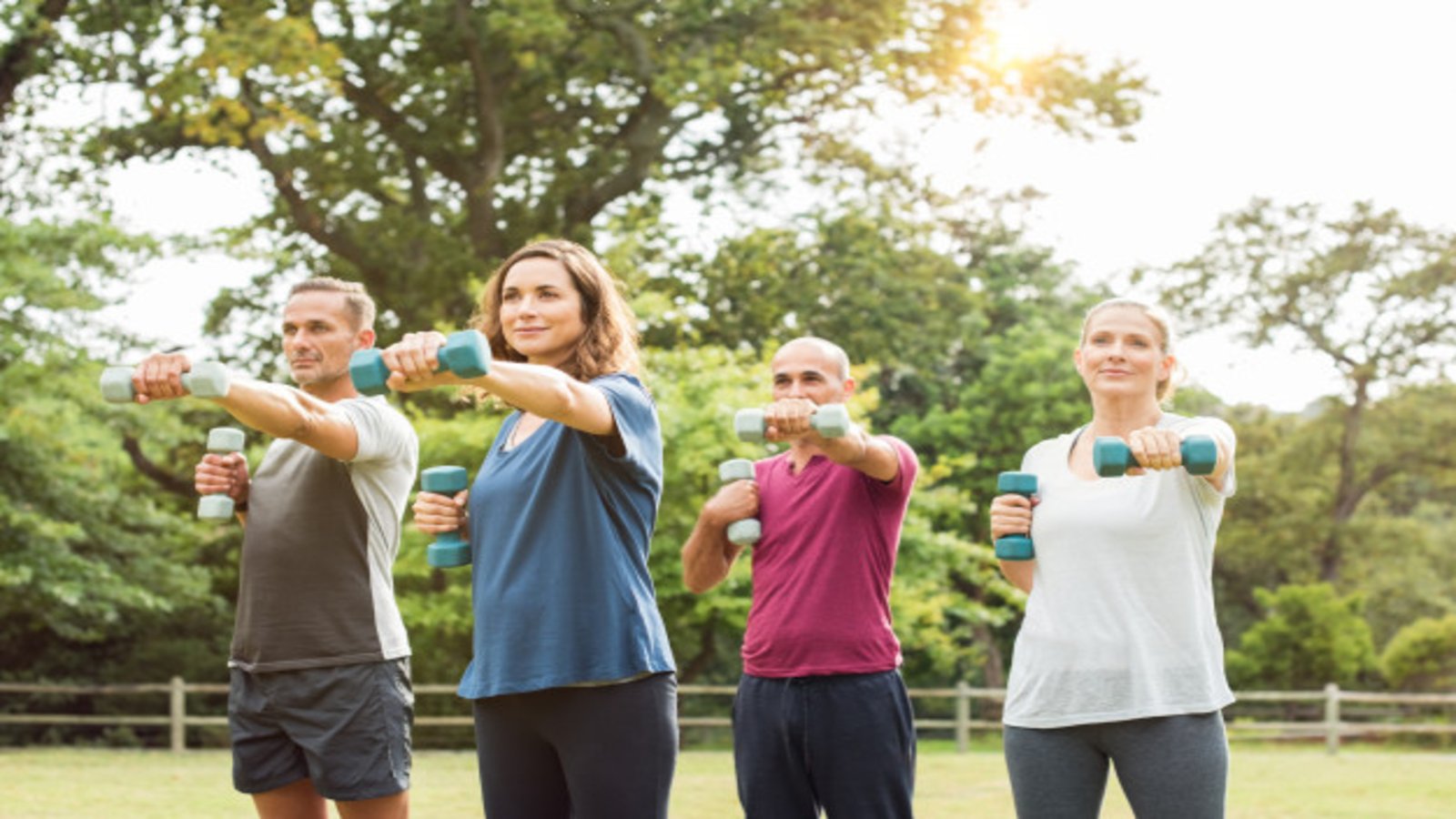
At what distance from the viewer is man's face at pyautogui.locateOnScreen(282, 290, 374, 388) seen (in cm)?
413

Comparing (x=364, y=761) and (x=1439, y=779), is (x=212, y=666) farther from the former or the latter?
(x=364, y=761)

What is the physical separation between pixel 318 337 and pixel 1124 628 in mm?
2069

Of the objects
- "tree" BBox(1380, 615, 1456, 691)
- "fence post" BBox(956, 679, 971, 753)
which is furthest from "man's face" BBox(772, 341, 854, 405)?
"tree" BBox(1380, 615, 1456, 691)

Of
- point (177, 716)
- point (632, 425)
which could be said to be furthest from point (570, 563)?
point (177, 716)

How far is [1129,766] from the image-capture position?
3363 mm

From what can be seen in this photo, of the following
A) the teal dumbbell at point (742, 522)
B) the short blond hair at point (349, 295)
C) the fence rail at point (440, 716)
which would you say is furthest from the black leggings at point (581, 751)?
the fence rail at point (440, 716)

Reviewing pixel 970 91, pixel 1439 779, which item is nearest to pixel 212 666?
pixel 970 91

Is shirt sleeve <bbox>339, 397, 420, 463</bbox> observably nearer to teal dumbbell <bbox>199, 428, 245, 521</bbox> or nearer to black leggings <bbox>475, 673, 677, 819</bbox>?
teal dumbbell <bbox>199, 428, 245, 521</bbox>

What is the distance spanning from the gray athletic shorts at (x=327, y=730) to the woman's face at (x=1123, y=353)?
5.91 ft

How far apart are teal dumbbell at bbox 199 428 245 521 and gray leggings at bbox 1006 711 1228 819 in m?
1.95

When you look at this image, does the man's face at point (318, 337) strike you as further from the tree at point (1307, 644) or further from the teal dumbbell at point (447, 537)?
the tree at point (1307, 644)

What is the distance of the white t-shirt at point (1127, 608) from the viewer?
131 inches

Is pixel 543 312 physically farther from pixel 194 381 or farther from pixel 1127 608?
pixel 1127 608

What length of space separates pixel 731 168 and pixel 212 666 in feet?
32.0
